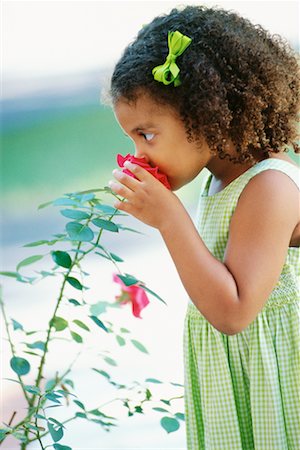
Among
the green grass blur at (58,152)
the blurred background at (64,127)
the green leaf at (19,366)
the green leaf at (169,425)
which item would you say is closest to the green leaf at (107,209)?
the green leaf at (19,366)

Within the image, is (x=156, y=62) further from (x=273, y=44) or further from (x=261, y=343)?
(x=261, y=343)

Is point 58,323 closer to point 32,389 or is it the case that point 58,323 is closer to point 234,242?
point 32,389

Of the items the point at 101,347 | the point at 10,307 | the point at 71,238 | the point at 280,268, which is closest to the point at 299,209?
the point at 280,268

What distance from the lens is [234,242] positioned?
1.20 meters

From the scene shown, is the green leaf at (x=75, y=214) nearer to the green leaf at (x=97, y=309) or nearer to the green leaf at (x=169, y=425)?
the green leaf at (x=97, y=309)

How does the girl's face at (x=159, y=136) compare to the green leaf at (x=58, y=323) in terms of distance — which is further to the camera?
the green leaf at (x=58, y=323)

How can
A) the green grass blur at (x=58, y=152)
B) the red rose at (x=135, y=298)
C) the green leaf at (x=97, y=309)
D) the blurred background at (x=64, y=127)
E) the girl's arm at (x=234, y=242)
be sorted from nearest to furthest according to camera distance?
the girl's arm at (x=234, y=242) → the green leaf at (x=97, y=309) → the red rose at (x=135, y=298) → the blurred background at (x=64, y=127) → the green grass blur at (x=58, y=152)

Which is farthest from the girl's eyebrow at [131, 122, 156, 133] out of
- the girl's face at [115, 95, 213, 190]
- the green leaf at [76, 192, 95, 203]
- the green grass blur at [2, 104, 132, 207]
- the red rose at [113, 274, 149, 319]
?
the green grass blur at [2, 104, 132, 207]

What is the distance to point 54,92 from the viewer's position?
4.65 meters

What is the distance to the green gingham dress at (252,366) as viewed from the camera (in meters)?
1.25

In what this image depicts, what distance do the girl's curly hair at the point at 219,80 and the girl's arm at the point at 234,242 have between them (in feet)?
0.28

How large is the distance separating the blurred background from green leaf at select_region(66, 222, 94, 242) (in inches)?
58.9

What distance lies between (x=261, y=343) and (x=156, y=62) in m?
0.44

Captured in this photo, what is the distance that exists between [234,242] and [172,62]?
0.87 ft
